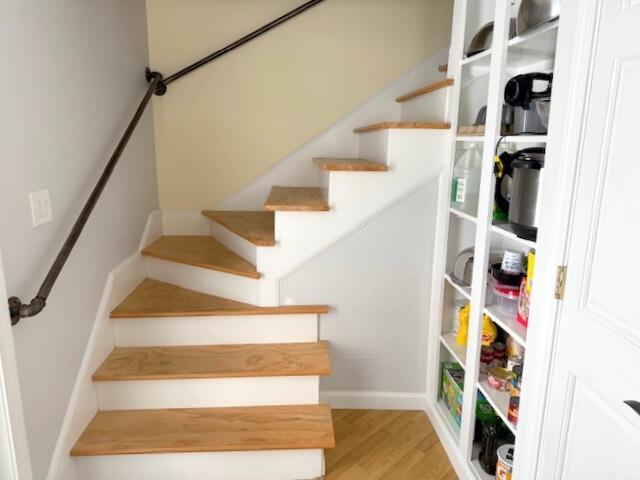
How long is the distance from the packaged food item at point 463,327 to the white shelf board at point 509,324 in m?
0.31

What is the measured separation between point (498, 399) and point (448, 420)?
510mm

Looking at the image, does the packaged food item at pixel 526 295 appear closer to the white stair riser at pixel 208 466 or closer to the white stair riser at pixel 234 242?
the white stair riser at pixel 208 466

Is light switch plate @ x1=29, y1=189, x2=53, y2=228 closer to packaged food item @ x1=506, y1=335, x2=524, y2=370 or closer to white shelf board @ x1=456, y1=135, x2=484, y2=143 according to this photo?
white shelf board @ x1=456, y1=135, x2=484, y2=143

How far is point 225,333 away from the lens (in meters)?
2.06

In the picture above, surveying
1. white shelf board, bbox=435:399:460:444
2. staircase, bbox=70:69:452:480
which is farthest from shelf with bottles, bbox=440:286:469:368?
staircase, bbox=70:69:452:480

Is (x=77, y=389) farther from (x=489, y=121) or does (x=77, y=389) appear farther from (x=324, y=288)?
(x=489, y=121)

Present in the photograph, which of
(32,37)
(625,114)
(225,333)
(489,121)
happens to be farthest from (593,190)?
(32,37)

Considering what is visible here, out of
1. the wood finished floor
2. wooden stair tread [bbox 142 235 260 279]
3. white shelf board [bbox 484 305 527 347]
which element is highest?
wooden stair tread [bbox 142 235 260 279]

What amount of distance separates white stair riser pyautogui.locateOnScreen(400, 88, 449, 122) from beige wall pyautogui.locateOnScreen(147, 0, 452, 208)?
1.40 ft

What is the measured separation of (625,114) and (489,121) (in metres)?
0.62

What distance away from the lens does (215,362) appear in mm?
1914

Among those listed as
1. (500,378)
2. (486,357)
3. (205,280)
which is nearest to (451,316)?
(486,357)

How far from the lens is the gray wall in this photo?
2.09 meters

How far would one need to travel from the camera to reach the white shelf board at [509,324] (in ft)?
4.67
